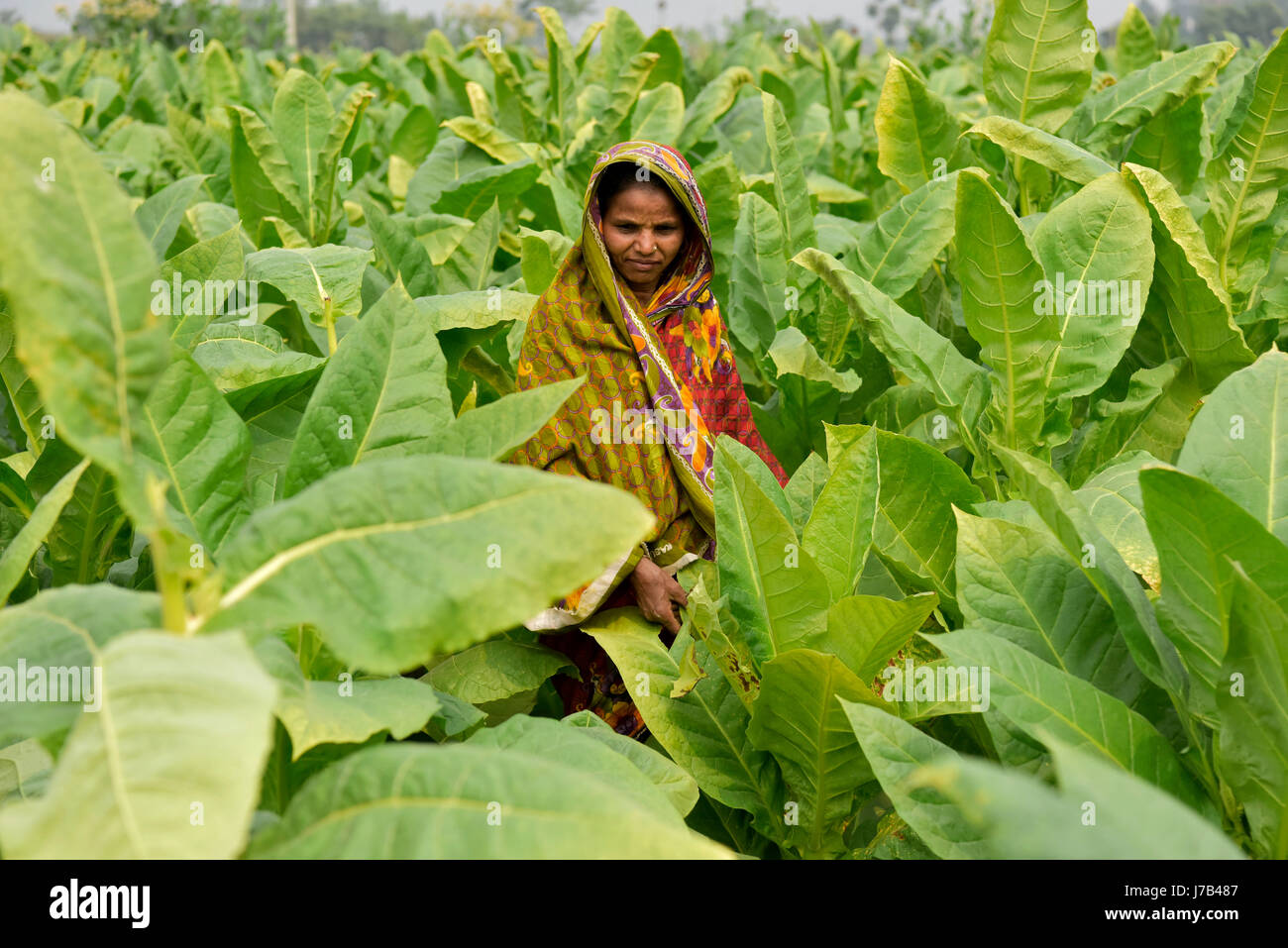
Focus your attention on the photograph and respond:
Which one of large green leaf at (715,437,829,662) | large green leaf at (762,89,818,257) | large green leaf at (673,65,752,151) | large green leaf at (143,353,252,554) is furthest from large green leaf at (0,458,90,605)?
large green leaf at (673,65,752,151)

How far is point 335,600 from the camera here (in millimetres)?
1004

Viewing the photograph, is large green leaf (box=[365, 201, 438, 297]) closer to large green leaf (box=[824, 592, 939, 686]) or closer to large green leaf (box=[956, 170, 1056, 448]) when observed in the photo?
large green leaf (box=[956, 170, 1056, 448])

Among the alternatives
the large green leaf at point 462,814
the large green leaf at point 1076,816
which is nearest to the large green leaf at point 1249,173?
the large green leaf at point 1076,816

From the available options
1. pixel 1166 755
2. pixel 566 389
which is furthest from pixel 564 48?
pixel 1166 755

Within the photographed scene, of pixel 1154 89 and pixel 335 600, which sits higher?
pixel 1154 89

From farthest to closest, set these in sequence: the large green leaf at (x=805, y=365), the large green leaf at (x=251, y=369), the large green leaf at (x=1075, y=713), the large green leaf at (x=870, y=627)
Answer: the large green leaf at (x=805, y=365), the large green leaf at (x=251, y=369), the large green leaf at (x=870, y=627), the large green leaf at (x=1075, y=713)

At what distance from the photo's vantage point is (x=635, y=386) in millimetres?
2553

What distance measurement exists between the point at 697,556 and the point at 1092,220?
3.34 feet

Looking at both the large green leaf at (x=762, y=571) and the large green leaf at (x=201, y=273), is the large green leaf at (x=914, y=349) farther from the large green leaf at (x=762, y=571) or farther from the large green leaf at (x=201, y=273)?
the large green leaf at (x=201, y=273)

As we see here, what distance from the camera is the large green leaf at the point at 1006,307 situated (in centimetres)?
181

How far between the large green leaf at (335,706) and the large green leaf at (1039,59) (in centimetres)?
214

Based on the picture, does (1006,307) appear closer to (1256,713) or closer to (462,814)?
(1256,713)
